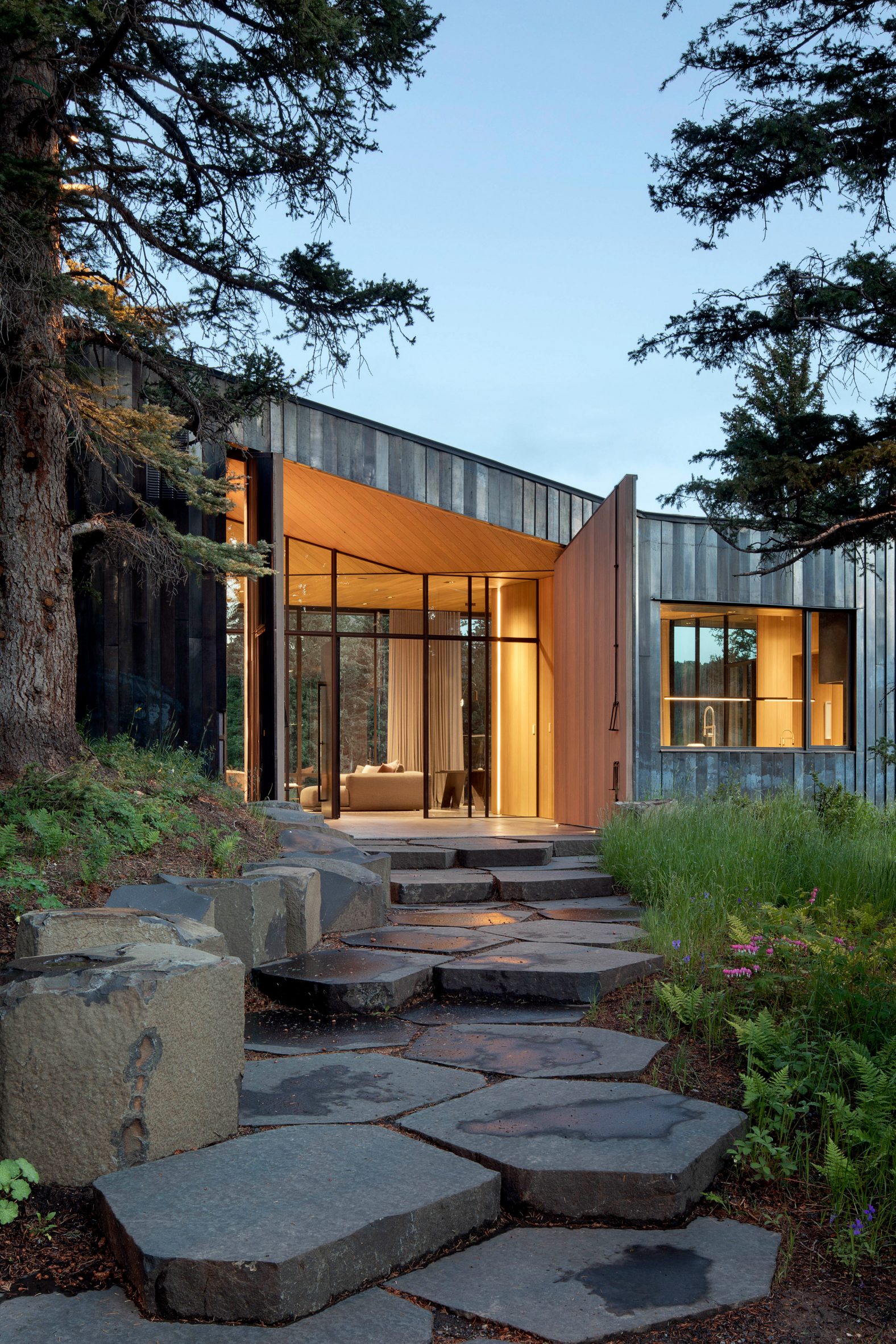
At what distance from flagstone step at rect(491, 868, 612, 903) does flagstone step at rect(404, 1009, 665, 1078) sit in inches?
98.2

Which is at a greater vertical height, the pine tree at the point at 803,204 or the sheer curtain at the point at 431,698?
the pine tree at the point at 803,204

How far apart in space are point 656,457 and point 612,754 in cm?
12294

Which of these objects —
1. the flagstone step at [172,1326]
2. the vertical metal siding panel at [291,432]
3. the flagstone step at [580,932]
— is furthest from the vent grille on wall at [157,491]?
the flagstone step at [172,1326]

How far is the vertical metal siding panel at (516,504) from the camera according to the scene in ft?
38.8

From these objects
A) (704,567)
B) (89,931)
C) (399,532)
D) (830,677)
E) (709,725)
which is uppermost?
(399,532)

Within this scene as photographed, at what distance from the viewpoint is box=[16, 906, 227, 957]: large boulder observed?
3080 millimetres

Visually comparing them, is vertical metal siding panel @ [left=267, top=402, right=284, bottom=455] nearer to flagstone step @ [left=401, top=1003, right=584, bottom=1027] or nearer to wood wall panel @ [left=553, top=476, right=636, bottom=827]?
wood wall panel @ [left=553, top=476, right=636, bottom=827]

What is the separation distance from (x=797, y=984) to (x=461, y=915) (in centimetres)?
248

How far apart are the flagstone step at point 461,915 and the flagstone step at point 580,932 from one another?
0.19 m

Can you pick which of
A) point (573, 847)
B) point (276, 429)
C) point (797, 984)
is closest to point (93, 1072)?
point (797, 984)

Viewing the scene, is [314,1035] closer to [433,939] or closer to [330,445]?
[433,939]

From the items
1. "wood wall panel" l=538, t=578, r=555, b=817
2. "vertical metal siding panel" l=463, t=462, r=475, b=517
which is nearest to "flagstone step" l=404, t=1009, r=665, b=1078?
"vertical metal siding panel" l=463, t=462, r=475, b=517

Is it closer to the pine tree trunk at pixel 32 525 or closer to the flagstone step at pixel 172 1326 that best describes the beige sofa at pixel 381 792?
the pine tree trunk at pixel 32 525

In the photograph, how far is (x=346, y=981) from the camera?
12.6 ft
